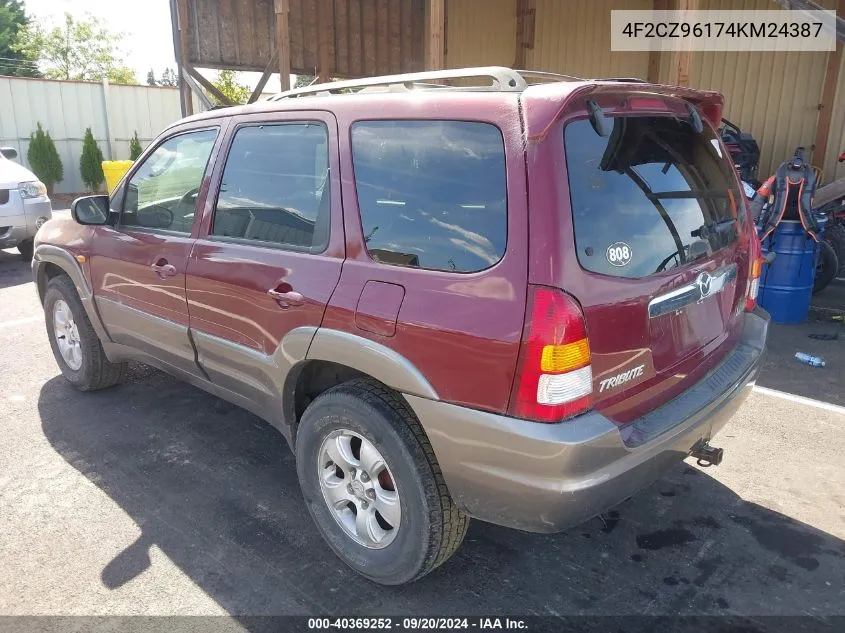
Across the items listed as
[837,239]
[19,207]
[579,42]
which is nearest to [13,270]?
[19,207]

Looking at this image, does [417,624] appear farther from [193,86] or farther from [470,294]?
[193,86]

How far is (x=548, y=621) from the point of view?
2.43 meters

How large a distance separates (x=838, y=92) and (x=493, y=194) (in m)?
9.28

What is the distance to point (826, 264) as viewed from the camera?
6.85 metres

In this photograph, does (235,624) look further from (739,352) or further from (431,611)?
(739,352)

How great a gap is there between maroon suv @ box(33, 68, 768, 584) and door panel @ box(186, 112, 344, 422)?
1cm

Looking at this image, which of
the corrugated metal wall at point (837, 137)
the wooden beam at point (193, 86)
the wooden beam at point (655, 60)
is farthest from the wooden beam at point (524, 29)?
the wooden beam at point (193, 86)

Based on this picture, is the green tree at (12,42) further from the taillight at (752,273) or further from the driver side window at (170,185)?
the taillight at (752,273)

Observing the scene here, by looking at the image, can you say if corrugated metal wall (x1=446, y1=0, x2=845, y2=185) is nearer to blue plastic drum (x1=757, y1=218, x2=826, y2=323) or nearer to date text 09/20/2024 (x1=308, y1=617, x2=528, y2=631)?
blue plastic drum (x1=757, y1=218, x2=826, y2=323)

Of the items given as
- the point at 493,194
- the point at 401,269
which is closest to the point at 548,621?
the point at 401,269

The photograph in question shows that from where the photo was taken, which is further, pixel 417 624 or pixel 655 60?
pixel 655 60

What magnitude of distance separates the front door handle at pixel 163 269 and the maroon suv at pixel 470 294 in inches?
3.7

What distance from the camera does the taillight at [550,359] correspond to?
2.01 metres

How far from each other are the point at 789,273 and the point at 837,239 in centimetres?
155
